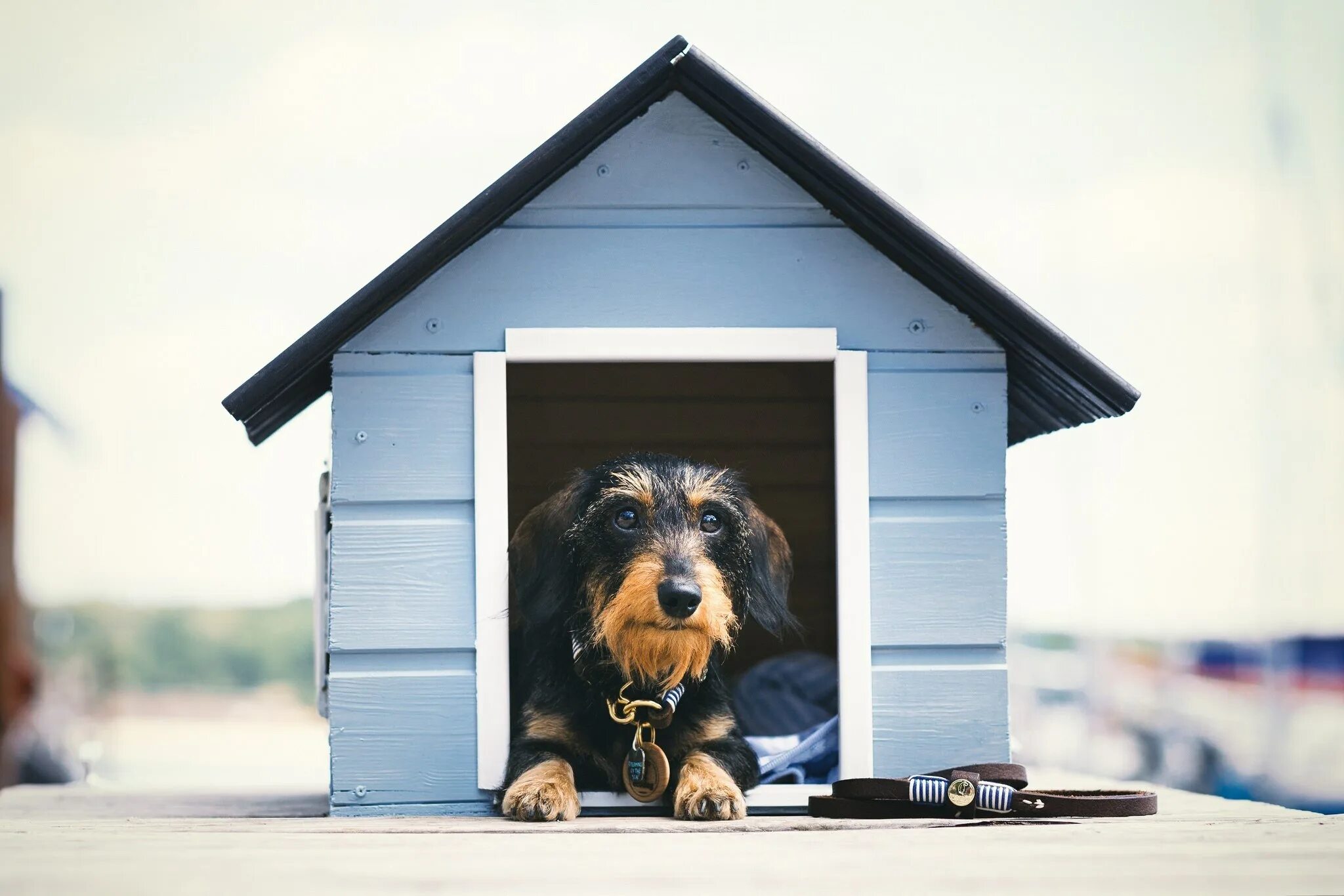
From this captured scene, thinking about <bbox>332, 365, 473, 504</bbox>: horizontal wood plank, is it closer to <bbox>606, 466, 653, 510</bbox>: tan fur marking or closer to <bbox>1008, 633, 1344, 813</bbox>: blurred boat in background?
<bbox>606, 466, 653, 510</bbox>: tan fur marking

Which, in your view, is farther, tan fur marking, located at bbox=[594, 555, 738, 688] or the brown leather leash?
tan fur marking, located at bbox=[594, 555, 738, 688]

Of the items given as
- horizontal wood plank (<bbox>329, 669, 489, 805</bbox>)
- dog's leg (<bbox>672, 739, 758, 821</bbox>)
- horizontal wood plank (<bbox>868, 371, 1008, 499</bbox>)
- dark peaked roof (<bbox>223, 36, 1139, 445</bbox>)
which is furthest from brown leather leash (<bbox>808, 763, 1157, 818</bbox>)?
dark peaked roof (<bbox>223, 36, 1139, 445</bbox>)

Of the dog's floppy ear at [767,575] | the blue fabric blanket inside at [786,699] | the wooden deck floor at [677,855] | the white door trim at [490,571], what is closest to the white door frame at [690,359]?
the white door trim at [490,571]

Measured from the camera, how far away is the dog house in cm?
391

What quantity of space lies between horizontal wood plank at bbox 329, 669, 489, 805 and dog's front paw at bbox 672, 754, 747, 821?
1.91ft

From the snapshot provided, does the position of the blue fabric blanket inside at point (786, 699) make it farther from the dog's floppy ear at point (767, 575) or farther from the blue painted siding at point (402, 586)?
the blue painted siding at point (402, 586)

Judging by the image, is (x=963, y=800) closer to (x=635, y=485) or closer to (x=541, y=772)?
(x=541, y=772)

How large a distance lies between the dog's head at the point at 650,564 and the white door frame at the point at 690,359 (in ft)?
0.53

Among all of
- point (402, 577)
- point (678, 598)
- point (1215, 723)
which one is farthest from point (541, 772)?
point (1215, 723)

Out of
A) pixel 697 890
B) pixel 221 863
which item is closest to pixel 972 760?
pixel 697 890

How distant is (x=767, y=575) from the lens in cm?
429

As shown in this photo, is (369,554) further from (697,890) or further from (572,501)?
(697,890)

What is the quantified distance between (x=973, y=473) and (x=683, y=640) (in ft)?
3.08

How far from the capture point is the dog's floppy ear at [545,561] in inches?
158
